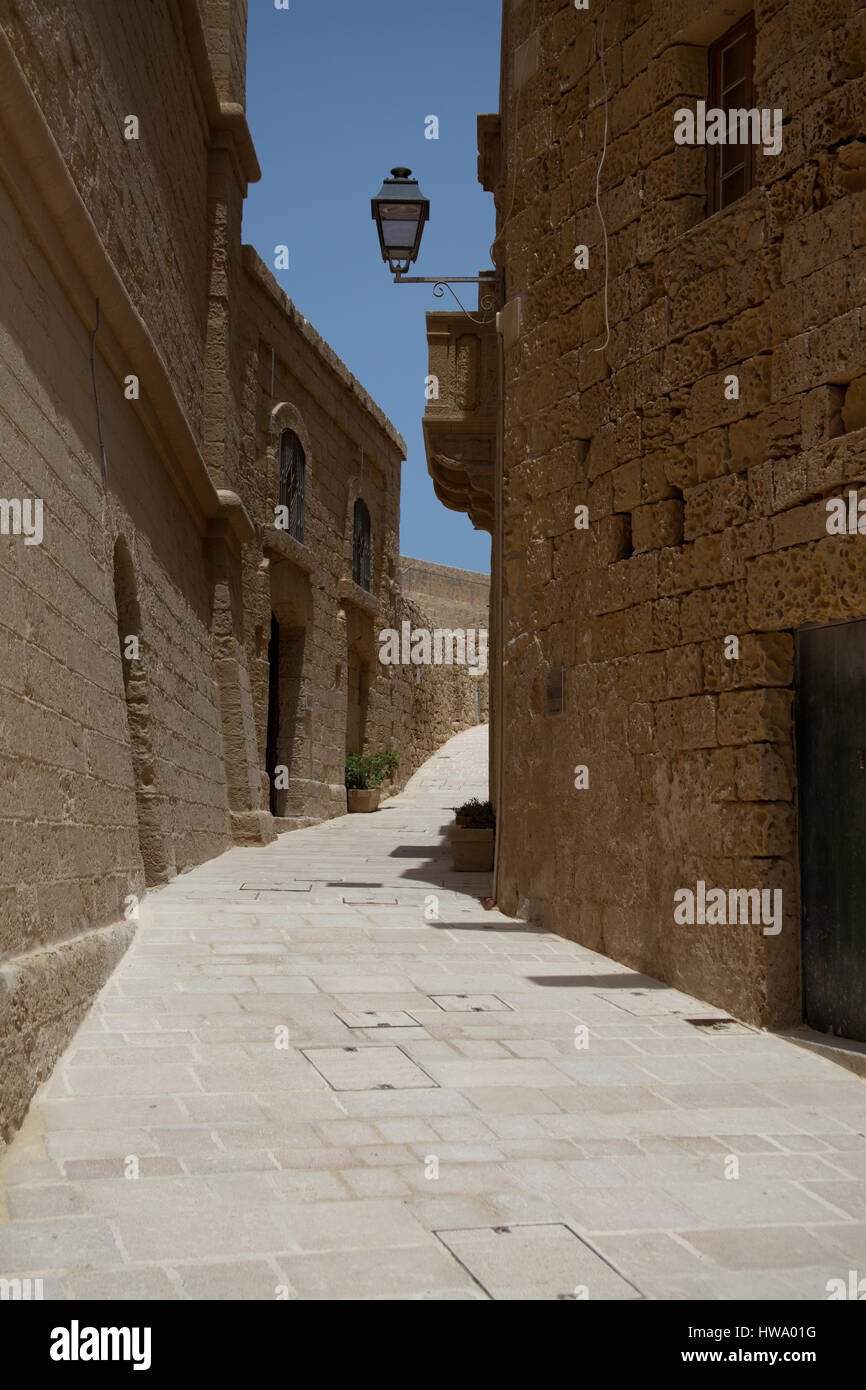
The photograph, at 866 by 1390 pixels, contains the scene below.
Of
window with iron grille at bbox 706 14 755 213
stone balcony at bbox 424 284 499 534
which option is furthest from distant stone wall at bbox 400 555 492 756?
window with iron grille at bbox 706 14 755 213

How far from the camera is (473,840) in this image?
10430 mm

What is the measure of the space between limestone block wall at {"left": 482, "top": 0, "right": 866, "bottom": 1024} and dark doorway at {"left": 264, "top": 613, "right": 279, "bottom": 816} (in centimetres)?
847

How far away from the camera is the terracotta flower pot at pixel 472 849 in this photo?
10.4m

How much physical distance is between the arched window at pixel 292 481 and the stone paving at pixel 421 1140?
10200 millimetres

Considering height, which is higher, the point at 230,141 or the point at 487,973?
the point at 230,141

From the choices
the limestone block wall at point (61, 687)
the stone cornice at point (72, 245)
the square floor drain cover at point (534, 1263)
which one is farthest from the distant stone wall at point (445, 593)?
the square floor drain cover at point (534, 1263)

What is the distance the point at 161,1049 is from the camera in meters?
4.30

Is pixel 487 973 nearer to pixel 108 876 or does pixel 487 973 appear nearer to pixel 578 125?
pixel 108 876

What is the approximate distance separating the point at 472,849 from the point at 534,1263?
7.73 metres

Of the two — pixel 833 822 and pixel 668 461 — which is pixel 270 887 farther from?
pixel 833 822

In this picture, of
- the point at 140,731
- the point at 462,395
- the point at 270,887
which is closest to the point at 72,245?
the point at 140,731

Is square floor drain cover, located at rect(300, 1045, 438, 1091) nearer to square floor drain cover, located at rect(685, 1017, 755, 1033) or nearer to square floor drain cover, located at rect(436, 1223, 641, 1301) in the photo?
square floor drain cover, located at rect(436, 1223, 641, 1301)
